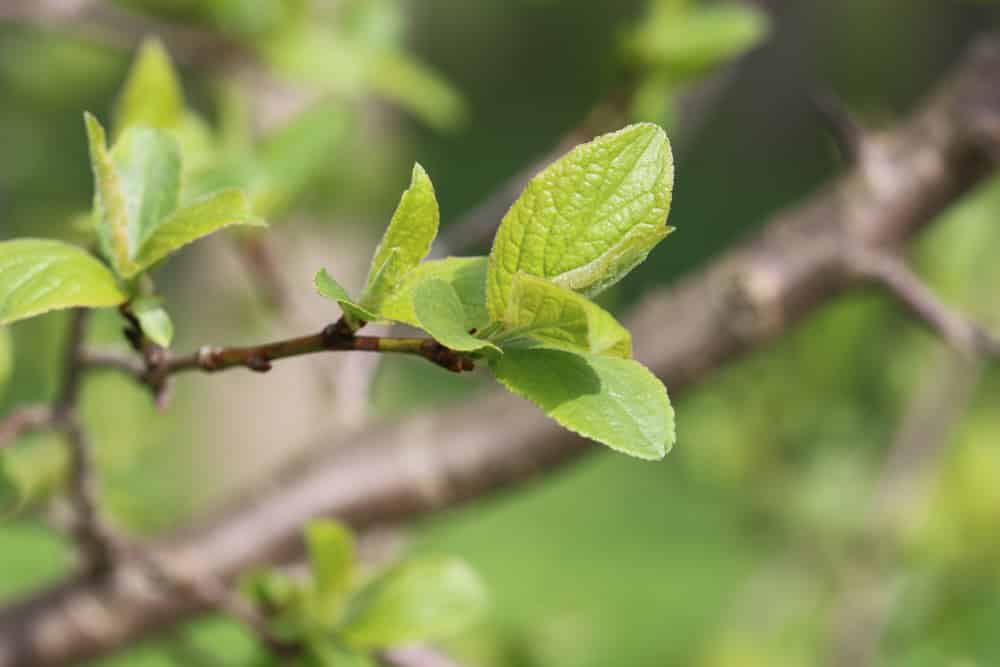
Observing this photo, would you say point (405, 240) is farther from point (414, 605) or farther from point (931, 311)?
point (931, 311)

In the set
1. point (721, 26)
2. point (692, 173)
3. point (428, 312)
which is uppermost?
point (692, 173)

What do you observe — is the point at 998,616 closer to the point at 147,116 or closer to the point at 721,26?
the point at 721,26

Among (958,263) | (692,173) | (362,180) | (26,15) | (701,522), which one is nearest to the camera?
(26,15)

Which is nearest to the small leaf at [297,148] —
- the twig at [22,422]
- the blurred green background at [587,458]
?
the blurred green background at [587,458]

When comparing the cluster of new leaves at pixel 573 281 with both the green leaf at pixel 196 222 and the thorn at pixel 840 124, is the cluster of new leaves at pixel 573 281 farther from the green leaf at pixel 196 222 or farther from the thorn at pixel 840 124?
the thorn at pixel 840 124

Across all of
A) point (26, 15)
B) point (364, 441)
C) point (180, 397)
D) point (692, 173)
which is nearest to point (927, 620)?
point (364, 441)

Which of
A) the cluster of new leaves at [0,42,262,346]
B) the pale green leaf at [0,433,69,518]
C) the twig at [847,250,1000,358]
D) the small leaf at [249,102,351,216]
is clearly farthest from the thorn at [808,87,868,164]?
the pale green leaf at [0,433,69,518]
